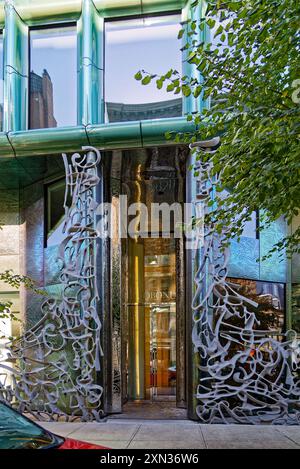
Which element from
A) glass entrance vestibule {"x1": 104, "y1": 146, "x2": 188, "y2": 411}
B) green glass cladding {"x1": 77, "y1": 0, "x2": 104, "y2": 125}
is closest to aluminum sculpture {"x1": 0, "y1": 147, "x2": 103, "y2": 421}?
green glass cladding {"x1": 77, "y1": 0, "x2": 104, "y2": 125}

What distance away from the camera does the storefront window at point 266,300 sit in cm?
1033

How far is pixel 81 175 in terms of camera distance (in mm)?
9102

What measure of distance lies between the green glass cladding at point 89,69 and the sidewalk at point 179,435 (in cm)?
625

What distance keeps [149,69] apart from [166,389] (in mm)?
8171

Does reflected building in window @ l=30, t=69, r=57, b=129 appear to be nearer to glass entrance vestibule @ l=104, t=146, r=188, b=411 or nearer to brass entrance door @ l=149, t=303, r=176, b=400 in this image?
glass entrance vestibule @ l=104, t=146, r=188, b=411

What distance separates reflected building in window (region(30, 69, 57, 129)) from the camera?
988cm

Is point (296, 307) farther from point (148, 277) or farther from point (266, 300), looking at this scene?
point (148, 277)

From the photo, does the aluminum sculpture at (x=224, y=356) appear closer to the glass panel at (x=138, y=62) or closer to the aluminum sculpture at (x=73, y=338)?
the glass panel at (x=138, y=62)

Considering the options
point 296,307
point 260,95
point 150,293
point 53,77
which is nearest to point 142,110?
point 53,77

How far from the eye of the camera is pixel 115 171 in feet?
32.9

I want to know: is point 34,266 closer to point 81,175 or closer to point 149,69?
point 81,175

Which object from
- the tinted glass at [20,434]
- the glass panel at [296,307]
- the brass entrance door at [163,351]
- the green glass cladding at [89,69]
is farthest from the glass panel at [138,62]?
the tinted glass at [20,434]

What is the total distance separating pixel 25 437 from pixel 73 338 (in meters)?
4.74
